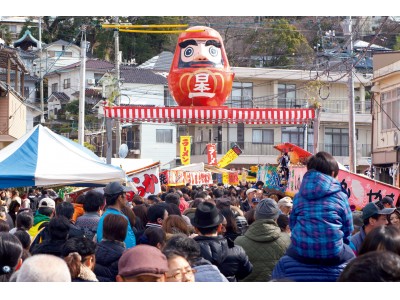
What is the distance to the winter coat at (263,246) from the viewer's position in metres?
6.73

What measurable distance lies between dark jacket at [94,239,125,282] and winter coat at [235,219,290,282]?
1.24m

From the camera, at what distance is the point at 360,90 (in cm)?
4700

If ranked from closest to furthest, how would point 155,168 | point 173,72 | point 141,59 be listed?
point 155,168, point 173,72, point 141,59

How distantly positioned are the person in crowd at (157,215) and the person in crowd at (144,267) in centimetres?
388

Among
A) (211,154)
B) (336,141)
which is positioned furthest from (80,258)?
(336,141)

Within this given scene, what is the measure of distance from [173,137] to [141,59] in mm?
9482

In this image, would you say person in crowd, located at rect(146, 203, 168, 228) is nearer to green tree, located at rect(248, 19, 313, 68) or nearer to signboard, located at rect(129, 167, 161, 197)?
signboard, located at rect(129, 167, 161, 197)

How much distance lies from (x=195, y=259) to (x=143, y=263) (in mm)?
1141

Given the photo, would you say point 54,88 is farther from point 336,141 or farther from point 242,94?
point 336,141

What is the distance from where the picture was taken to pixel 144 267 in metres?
4.04

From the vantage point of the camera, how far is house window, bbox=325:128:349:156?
46.8 meters

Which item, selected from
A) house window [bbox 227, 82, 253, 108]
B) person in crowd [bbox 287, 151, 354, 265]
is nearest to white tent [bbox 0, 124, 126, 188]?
person in crowd [bbox 287, 151, 354, 265]

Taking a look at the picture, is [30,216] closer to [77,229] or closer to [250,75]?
[77,229]

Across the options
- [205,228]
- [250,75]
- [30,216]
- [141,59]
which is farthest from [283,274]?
[141,59]
